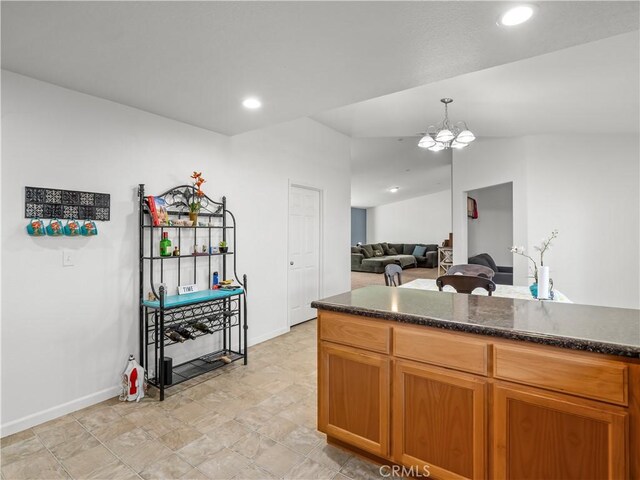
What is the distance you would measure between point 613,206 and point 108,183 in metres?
5.84

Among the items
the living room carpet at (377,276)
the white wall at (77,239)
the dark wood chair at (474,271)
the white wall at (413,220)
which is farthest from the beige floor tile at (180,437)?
the white wall at (413,220)

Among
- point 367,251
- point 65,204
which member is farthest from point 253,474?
point 367,251

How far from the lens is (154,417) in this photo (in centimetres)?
251

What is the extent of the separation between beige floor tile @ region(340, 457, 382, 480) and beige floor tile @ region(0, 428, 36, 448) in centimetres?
206

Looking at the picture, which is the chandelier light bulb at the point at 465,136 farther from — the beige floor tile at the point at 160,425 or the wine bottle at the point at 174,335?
the beige floor tile at the point at 160,425

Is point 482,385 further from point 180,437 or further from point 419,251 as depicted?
point 419,251

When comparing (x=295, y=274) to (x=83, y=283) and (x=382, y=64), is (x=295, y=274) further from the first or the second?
(x=382, y=64)

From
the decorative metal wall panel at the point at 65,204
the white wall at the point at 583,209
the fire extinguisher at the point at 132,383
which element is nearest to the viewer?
the decorative metal wall panel at the point at 65,204

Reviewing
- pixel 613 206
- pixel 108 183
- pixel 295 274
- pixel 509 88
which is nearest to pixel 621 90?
pixel 509 88

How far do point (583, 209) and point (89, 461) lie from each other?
5923 millimetres

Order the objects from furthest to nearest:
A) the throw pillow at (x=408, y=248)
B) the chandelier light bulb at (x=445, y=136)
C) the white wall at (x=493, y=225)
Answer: the throw pillow at (x=408, y=248) → the white wall at (x=493, y=225) → the chandelier light bulb at (x=445, y=136)

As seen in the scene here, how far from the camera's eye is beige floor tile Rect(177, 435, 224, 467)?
2.04 metres

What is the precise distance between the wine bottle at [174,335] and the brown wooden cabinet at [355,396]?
1.49 m

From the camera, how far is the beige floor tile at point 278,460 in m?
1.96
